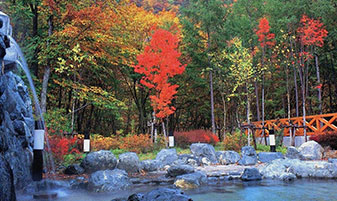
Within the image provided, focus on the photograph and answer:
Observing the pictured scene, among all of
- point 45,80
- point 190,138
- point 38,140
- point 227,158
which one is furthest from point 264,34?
point 38,140

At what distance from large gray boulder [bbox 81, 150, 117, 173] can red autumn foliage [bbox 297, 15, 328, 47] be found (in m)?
12.2

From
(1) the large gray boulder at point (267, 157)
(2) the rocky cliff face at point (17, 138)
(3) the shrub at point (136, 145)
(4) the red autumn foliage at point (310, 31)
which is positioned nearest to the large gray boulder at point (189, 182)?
(2) the rocky cliff face at point (17, 138)

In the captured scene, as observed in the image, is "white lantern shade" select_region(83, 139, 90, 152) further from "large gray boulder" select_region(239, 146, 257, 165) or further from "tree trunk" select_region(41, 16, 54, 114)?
"large gray boulder" select_region(239, 146, 257, 165)

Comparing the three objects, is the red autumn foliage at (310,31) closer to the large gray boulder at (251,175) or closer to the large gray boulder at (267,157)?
the large gray boulder at (267,157)

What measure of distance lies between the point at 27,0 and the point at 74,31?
2542 millimetres

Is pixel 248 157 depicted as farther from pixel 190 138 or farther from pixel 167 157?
pixel 190 138

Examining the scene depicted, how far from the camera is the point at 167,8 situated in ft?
82.4

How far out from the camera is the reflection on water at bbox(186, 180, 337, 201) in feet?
18.4

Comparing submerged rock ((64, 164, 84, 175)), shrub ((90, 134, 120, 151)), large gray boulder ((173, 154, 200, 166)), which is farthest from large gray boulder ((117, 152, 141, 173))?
shrub ((90, 134, 120, 151))

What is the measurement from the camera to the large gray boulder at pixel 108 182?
22.0 ft

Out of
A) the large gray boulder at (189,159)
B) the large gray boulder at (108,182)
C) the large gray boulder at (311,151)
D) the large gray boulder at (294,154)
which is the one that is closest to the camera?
the large gray boulder at (108,182)

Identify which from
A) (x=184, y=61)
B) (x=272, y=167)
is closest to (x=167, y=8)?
(x=184, y=61)

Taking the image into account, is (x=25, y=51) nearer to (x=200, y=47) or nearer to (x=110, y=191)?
(x=110, y=191)

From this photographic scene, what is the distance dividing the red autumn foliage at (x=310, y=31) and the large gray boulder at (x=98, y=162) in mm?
12229
